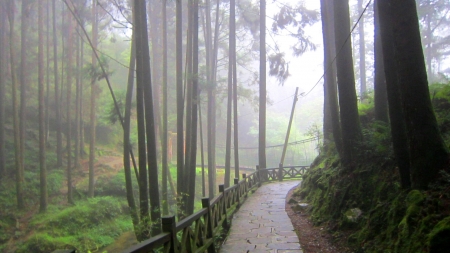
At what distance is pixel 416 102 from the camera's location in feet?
15.5

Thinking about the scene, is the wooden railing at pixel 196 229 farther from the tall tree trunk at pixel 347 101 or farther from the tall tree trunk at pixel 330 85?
the tall tree trunk at pixel 330 85

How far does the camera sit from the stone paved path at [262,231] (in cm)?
676

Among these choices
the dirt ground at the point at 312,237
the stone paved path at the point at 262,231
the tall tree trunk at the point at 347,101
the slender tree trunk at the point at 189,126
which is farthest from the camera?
the slender tree trunk at the point at 189,126

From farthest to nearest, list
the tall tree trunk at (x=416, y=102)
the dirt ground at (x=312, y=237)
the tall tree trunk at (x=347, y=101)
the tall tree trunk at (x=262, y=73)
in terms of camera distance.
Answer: the tall tree trunk at (x=262, y=73), the tall tree trunk at (x=347, y=101), the dirt ground at (x=312, y=237), the tall tree trunk at (x=416, y=102)

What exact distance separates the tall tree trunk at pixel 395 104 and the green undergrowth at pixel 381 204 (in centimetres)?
37

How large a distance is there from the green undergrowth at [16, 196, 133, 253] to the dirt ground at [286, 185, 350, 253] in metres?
7.16

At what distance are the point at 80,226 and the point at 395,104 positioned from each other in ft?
42.8

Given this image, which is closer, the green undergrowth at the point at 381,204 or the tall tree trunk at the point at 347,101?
the green undergrowth at the point at 381,204

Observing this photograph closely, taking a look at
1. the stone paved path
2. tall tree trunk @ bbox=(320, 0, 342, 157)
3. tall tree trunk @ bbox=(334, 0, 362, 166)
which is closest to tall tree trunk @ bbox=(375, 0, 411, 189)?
the stone paved path

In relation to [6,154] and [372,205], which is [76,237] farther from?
[372,205]

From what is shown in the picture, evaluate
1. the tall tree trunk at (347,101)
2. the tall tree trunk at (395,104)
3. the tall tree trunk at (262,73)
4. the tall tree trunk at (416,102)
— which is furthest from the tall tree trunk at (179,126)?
the tall tree trunk at (262,73)

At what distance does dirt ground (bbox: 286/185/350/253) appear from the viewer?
6.43 metres

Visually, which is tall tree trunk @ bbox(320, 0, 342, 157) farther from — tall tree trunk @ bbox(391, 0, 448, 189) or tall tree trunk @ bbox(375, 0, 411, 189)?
tall tree trunk @ bbox(391, 0, 448, 189)

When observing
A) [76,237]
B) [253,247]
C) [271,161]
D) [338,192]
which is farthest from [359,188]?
[271,161]
